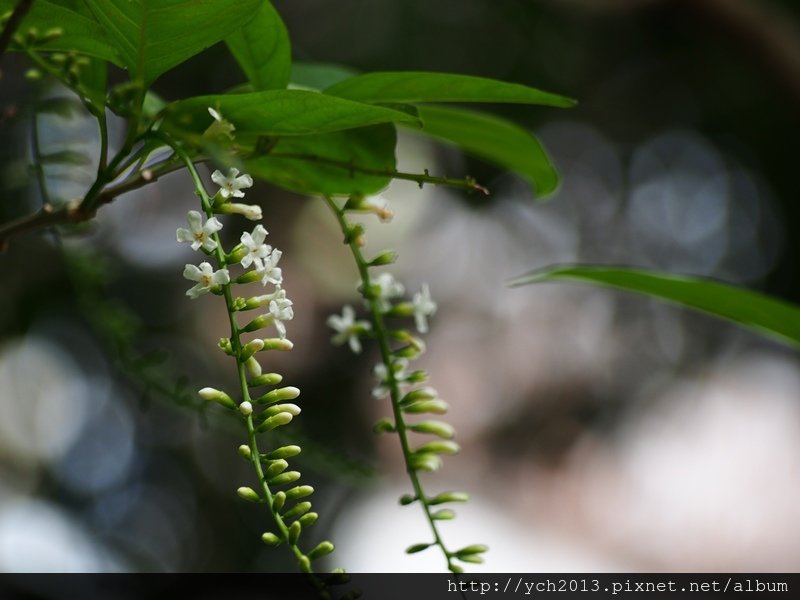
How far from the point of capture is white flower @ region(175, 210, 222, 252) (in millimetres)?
418

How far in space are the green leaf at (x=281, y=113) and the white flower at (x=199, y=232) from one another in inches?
2.1

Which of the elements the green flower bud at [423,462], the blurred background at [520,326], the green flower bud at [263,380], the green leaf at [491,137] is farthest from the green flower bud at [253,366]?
the blurred background at [520,326]

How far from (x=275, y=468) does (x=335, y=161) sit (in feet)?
0.67

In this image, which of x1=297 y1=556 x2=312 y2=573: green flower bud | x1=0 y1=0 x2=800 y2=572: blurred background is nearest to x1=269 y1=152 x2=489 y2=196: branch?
x1=297 y1=556 x2=312 y2=573: green flower bud

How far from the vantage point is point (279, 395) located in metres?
0.44

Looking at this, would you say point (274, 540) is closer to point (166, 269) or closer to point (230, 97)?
point (230, 97)

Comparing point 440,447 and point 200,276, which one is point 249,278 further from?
point 440,447

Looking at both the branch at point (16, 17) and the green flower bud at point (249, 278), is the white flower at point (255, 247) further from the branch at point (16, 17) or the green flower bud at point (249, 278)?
the branch at point (16, 17)

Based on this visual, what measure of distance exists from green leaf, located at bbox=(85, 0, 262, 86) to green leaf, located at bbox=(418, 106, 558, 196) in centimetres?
20

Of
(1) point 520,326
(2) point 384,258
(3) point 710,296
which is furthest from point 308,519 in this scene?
(1) point 520,326

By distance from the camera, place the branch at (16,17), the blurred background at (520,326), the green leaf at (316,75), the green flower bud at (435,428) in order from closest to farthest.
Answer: the branch at (16,17) < the green flower bud at (435,428) < the green leaf at (316,75) < the blurred background at (520,326)

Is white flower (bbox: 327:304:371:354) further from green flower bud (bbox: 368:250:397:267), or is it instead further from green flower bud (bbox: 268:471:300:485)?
green flower bud (bbox: 268:471:300:485)

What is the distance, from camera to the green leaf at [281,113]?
0.44 metres

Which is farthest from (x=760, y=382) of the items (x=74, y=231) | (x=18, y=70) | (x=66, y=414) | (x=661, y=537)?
(x=74, y=231)
